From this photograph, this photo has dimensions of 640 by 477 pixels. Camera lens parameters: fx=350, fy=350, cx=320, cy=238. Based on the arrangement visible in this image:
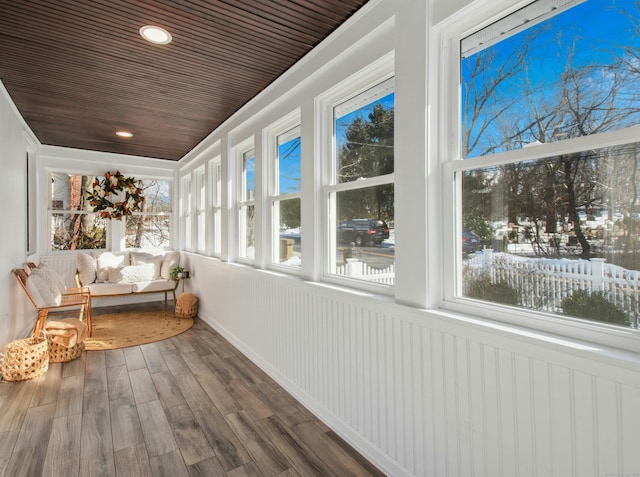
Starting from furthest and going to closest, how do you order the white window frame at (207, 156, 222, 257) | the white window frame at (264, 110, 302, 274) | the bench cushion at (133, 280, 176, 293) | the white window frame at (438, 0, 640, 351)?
the bench cushion at (133, 280, 176, 293)
the white window frame at (207, 156, 222, 257)
the white window frame at (264, 110, 302, 274)
the white window frame at (438, 0, 640, 351)

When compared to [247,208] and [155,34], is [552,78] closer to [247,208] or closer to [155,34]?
[155,34]

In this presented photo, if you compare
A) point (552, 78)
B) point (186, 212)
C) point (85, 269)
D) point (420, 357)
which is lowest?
point (420, 357)

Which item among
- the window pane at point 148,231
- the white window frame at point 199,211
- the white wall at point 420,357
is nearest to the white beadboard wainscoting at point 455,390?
the white wall at point 420,357

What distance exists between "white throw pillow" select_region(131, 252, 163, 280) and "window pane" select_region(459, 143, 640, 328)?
528 cm

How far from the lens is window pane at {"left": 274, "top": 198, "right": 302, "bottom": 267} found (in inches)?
117

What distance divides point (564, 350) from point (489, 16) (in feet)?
4.52

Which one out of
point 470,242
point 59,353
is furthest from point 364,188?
point 59,353

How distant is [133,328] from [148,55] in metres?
3.41

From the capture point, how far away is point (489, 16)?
59.5 inches

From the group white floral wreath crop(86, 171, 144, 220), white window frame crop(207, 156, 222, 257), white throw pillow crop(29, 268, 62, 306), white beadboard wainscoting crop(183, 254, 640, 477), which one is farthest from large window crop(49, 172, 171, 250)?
white beadboard wainscoting crop(183, 254, 640, 477)

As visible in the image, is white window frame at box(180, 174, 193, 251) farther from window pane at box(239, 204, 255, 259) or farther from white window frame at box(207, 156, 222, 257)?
window pane at box(239, 204, 255, 259)

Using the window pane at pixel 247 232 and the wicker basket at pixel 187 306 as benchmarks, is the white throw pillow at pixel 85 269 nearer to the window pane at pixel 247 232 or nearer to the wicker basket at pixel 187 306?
the wicker basket at pixel 187 306

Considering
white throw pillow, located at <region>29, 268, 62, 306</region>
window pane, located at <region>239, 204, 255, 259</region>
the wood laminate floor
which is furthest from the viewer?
window pane, located at <region>239, 204, 255, 259</region>

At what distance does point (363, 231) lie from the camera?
88.0 inches
